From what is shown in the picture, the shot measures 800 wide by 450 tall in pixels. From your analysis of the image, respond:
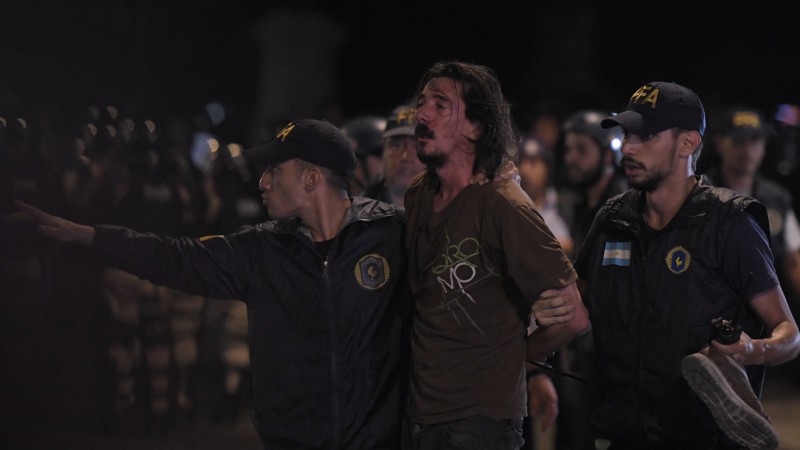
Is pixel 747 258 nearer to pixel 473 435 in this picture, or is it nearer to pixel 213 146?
pixel 473 435

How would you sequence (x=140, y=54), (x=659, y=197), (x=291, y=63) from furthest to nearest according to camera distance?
(x=291, y=63) → (x=140, y=54) → (x=659, y=197)

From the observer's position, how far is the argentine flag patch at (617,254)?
4.80 meters

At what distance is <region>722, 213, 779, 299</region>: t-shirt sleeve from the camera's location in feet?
14.8

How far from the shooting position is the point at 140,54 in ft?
53.7

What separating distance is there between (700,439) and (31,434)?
500cm

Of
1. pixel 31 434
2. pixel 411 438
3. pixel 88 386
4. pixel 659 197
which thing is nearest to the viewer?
pixel 411 438

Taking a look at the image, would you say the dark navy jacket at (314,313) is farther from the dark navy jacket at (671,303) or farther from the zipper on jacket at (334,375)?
the dark navy jacket at (671,303)

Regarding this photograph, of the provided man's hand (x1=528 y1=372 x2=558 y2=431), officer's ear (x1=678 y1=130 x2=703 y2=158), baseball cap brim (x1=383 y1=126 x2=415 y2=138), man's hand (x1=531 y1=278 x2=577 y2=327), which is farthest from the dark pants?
baseball cap brim (x1=383 y1=126 x2=415 y2=138)

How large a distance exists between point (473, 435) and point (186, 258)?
1.32m

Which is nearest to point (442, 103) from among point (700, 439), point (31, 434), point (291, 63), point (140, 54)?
point (700, 439)

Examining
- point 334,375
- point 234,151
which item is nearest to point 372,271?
point 334,375

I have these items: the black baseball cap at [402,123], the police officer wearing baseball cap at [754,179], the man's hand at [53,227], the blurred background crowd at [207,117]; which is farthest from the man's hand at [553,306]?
the police officer wearing baseball cap at [754,179]

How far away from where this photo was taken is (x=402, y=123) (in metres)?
6.74

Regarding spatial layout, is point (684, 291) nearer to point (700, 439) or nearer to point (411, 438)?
point (700, 439)
